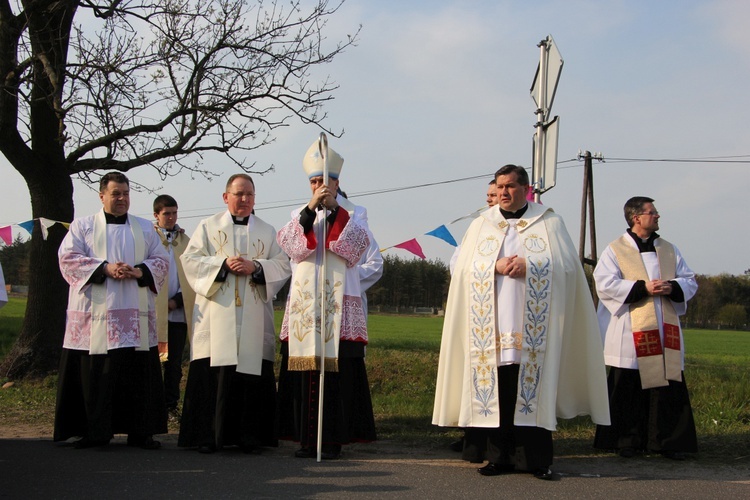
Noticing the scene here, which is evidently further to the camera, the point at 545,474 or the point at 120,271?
the point at 120,271

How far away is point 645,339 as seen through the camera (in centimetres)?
716

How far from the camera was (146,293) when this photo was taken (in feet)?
23.6

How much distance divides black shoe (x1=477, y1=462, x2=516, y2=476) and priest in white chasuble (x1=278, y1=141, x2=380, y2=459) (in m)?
1.24

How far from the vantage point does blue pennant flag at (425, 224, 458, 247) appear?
423 inches

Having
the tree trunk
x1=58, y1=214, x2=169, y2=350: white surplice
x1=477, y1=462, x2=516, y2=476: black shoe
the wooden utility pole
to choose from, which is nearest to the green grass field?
the tree trunk

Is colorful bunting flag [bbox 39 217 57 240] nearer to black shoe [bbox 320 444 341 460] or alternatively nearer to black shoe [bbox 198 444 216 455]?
black shoe [bbox 198 444 216 455]

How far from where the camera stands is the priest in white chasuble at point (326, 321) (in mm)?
6535

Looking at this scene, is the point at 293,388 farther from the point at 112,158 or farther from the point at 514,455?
the point at 112,158

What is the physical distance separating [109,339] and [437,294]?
6096 centimetres

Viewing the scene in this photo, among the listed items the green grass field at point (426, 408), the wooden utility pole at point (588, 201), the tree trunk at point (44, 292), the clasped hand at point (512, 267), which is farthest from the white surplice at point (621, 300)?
the wooden utility pole at point (588, 201)

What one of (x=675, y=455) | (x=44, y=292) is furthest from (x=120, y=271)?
(x=44, y=292)

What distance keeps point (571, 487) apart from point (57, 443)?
4.31 meters

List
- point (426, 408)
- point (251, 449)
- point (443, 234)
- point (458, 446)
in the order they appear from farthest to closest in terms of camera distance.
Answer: point (443, 234) < point (426, 408) < point (458, 446) < point (251, 449)

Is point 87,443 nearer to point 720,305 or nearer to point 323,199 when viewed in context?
point 323,199
